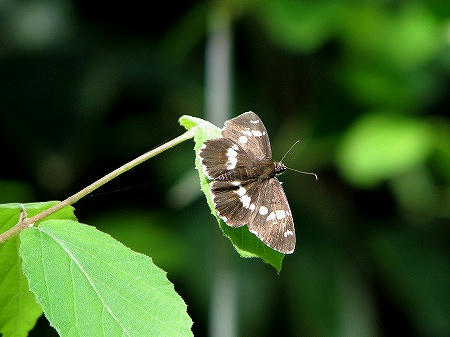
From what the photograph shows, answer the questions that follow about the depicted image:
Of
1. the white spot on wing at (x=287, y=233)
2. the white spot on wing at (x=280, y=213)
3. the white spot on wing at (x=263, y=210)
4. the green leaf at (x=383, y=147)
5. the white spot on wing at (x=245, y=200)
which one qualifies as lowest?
the green leaf at (x=383, y=147)

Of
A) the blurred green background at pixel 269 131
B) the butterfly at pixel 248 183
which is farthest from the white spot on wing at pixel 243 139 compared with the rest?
the blurred green background at pixel 269 131

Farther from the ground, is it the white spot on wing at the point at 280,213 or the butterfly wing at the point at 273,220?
the butterfly wing at the point at 273,220

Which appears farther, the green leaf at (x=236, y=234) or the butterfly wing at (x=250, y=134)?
the butterfly wing at (x=250, y=134)

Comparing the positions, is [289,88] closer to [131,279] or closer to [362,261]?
[362,261]

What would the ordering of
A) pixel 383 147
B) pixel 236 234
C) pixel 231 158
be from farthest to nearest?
pixel 383 147, pixel 231 158, pixel 236 234

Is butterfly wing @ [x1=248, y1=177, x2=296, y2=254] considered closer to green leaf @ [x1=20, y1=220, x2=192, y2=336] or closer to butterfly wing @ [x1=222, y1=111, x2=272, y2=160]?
butterfly wing @ [x1=222, y1=111, x2=272, y2=160]

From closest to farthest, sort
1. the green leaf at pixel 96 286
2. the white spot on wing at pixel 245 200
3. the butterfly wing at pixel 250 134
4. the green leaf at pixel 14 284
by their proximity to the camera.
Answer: the green leaf at pixel 96 286 → the green leaf at pixel 14 284 → the white spot on wing at pixel 245 200 → the butterfly wing at pixel 250 134

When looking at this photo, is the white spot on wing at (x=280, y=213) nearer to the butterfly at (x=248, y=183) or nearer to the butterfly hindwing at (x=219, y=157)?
the butterfly at (x=248, y=183)

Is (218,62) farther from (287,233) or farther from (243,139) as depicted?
(287,233)

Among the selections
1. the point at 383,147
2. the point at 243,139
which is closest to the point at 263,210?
the point at 243,139
